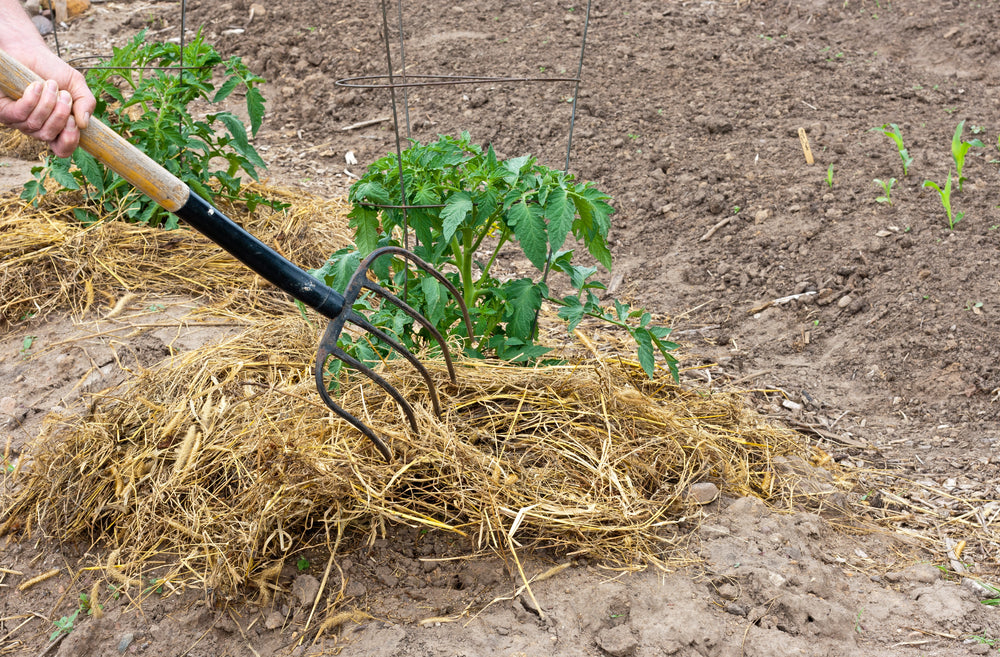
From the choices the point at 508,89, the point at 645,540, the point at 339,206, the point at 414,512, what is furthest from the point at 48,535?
the point at 508,89

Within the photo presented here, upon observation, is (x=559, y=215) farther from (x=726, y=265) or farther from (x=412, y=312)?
(x=726, y=265)

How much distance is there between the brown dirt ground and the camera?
1936 millimetres

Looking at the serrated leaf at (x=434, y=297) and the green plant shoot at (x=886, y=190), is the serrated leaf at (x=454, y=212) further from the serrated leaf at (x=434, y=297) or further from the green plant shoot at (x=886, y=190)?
the green plant shoot at (x=886, y=190)

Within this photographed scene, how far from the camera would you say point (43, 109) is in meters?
1.73

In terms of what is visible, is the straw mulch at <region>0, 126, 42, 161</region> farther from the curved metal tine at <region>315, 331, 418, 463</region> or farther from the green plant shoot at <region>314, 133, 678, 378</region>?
the curved metal tine at <region>315, 331, 418, 463</region>

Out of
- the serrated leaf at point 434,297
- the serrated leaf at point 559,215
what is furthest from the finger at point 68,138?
the serrated leaf at point 559,215

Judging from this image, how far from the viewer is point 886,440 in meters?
2.83

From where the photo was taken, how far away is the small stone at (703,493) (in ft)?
7.49

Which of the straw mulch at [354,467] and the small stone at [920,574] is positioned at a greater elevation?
the straw mulch at [354,467]

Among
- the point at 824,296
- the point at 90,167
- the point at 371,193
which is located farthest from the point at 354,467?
the point at 824,296

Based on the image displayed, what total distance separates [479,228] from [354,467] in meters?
0.86

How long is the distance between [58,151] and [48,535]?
1.08m

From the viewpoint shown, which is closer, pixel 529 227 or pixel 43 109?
pixel 43 109

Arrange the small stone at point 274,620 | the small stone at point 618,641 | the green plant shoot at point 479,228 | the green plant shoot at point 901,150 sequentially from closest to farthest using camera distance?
the small stone at point 618,641
the small stone at point 274,620
the green plant shoot at point 479,228
the green plant shoot at point 901,150
